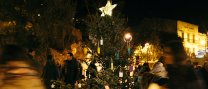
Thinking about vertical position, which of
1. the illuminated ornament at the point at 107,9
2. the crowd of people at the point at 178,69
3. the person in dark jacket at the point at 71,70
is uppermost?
the illuminated ornament at the point at 107,9

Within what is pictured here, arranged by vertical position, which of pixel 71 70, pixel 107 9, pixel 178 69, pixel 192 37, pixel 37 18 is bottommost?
pixel 71 70

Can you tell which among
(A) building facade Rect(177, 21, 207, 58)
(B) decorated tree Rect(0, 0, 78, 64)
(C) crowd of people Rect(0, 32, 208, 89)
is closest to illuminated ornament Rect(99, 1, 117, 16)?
(C) crowd of people Rect(0, 32, 208, 89)

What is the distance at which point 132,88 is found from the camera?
14586 mm

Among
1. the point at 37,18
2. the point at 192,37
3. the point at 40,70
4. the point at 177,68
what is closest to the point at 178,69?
the point at 177,68

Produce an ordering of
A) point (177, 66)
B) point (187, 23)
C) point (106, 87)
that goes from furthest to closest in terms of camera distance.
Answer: point (187, 23) → point (106, 87) → point (177, 66)

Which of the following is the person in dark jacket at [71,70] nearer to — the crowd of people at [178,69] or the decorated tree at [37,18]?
the crowd of people at [178,69]

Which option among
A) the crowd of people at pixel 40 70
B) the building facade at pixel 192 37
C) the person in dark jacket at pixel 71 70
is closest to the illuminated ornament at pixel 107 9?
the person in dark jacket at pixel 71 70

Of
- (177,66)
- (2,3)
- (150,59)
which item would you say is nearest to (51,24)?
(2,3)

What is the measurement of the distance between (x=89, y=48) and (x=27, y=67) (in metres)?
11.4

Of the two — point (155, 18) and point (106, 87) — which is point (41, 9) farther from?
point (155, 18)

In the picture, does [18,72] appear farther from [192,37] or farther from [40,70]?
[192,37]

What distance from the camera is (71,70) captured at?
1450 centimetres

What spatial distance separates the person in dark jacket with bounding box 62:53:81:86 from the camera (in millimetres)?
14456

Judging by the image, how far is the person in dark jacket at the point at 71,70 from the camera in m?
14.5
